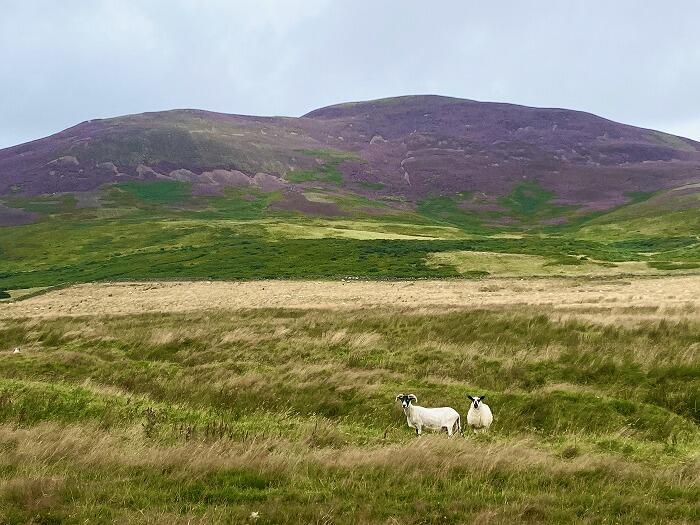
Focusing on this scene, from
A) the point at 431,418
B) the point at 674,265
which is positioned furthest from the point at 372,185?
the point at 431,418

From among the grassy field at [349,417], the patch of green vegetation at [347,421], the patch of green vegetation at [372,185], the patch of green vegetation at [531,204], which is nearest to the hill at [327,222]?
the patch of green vegetation at [372,185]

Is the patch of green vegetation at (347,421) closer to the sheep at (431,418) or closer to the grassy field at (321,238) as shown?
the sheep at (431,418)

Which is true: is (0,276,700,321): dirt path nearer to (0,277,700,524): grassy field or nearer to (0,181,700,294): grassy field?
(0,181,700,294): grassy field

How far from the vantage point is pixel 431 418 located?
14969mm

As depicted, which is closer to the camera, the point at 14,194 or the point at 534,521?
the point at 534,521

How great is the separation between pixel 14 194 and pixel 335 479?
19529 cm

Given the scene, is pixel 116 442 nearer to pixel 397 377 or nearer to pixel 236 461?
pixel 236 461

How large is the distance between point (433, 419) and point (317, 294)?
38345 mm

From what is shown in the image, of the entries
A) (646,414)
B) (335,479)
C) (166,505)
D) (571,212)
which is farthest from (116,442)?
(571,212)

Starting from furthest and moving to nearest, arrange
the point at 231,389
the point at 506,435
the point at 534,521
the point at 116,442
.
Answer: the point at 231,389, the point at 506,435, the point at 116,442, the point at 534,521

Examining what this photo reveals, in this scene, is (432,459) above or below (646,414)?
above

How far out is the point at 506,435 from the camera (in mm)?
14523

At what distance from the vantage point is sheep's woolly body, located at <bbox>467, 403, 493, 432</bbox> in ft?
48.7

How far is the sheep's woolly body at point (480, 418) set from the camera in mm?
14836
